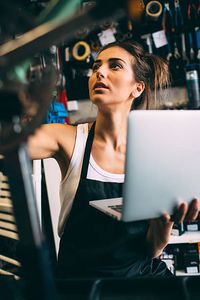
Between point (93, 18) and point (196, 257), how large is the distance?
7.34 feet

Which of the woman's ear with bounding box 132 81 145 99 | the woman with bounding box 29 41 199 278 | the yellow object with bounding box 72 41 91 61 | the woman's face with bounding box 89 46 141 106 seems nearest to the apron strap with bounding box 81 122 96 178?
the woman with bounding box 29 41 199 278

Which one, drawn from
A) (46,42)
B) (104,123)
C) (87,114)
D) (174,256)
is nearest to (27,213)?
(46,42)

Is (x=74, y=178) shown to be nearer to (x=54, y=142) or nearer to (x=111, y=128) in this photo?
(x=54, y=142)

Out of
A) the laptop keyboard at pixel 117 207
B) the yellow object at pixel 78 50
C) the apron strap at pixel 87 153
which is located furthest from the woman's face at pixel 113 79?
the yellow object at pixel 78 50

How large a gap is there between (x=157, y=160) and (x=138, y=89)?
2.65 ft

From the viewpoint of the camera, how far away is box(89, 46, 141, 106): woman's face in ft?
5.01

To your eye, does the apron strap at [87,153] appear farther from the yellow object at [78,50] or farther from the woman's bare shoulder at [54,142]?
the yellow object at [78,50]

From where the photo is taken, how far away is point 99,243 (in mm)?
1374

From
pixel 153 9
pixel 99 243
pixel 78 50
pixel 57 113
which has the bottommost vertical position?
pixel 99 243

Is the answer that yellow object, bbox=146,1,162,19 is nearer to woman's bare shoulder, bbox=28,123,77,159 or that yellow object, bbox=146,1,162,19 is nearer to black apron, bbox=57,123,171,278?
woman's bare shoulder, bbox=28,123,77,159

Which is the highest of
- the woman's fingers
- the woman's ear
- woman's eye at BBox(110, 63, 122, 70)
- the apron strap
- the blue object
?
woman's eye at BBox(110, 63, 122, 70)

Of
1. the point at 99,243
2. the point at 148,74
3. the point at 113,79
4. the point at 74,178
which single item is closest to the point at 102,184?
the point at 74,178

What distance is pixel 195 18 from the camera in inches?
104

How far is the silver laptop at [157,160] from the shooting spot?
0.94 meters
